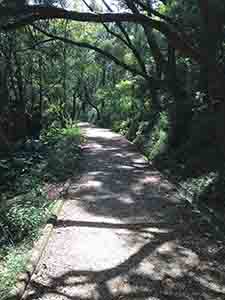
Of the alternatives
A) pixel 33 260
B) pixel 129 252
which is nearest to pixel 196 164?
pixel 129 252

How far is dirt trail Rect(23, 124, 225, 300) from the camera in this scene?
5094 millimetres

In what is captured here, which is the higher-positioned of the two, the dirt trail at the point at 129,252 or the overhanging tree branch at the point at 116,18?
the overhanging tree branch at the point at 116,18

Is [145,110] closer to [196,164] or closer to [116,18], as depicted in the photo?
[196,164]

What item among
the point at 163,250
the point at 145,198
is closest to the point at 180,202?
the point at 145,198

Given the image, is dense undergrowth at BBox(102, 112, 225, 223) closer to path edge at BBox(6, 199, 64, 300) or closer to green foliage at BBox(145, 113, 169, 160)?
green foliage at BBox(145, 113, 169, 160)

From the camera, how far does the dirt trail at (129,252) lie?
509cm

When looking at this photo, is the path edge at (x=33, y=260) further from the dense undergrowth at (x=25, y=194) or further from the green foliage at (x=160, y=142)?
the green foliage at (x=160, y=142)

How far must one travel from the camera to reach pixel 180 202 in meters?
9.29

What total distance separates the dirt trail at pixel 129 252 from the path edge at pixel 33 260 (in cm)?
9

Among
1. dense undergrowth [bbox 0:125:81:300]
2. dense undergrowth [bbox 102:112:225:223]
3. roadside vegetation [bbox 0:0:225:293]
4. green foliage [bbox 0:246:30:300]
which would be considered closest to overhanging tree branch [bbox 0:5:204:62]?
roadside vegetation [bbox 0:0:225:293]

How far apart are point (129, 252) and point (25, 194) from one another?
3.57 m

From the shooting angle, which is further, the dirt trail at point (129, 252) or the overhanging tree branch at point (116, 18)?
the overhanging tree branch at point (116, 18)

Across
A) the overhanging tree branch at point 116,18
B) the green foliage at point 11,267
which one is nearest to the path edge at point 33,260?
the green foliage at point 11,267

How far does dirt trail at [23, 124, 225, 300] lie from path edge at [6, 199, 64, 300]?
93 millimetres
